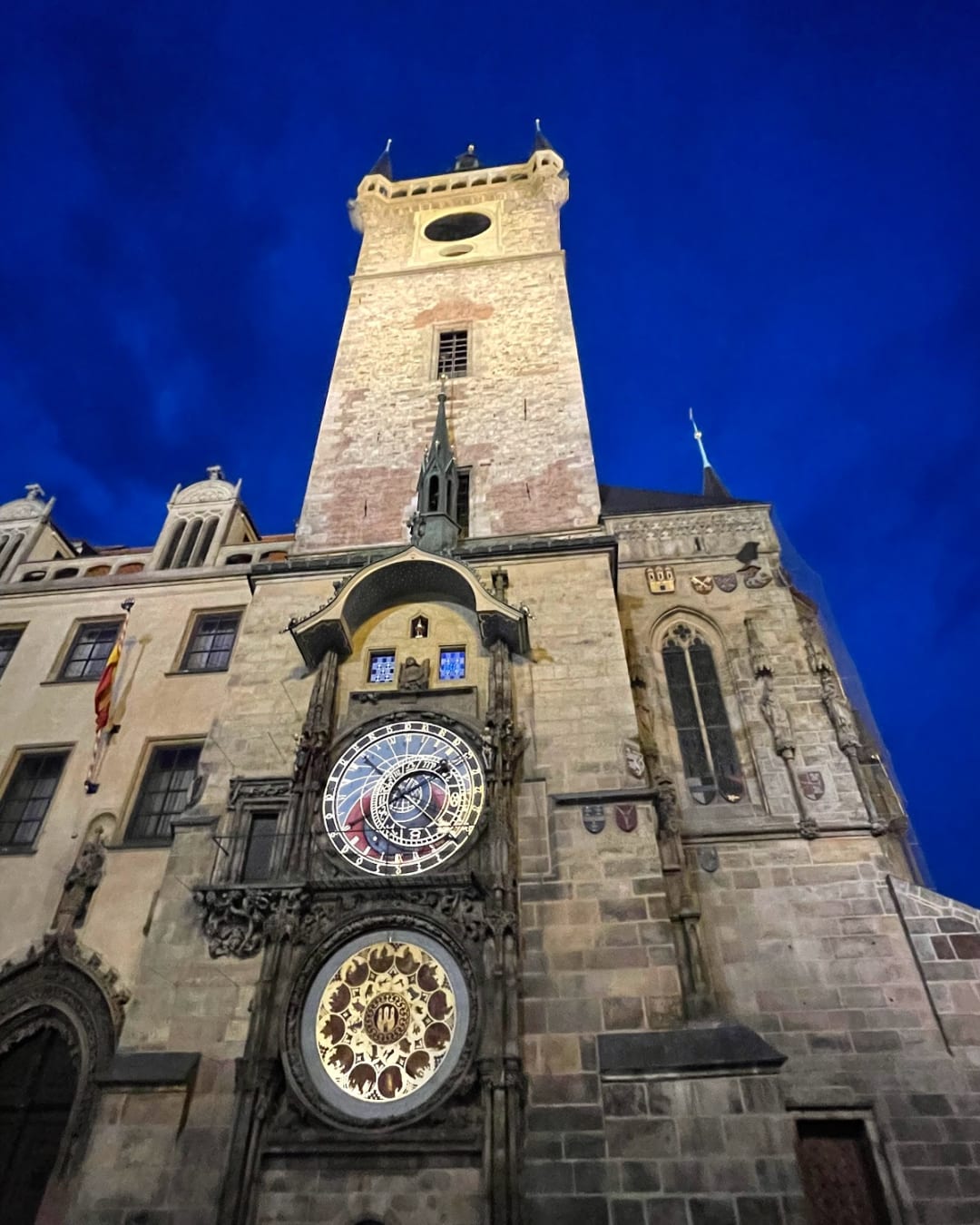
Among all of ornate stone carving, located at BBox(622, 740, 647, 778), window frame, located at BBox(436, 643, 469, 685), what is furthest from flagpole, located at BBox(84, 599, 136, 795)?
ornate stone carving, located at BBox(622, 740, 647, 778)

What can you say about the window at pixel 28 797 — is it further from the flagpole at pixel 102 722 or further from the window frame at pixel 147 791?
the window frame at pixel 147 791

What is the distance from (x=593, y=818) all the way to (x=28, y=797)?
9.47 meters

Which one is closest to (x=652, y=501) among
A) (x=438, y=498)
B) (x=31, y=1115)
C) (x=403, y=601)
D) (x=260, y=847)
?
(x=438, y=498)

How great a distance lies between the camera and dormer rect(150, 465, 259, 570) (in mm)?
17062

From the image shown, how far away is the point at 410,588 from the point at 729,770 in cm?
558

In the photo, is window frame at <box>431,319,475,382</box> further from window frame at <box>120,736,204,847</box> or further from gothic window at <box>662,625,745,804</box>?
window frame at <box>120,736,204,847</box>

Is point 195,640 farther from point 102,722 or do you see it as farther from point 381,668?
point 381,668

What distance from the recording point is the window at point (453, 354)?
727 inches

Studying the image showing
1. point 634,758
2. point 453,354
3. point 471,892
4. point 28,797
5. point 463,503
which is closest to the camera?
point 471,892

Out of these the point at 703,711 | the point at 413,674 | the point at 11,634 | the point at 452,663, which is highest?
the point at 11,634

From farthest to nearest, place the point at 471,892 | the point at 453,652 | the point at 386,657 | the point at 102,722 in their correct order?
the point at 102,722, the point at 386,657, the point at 453,652, the point at 471,892

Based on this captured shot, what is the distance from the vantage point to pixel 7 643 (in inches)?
633

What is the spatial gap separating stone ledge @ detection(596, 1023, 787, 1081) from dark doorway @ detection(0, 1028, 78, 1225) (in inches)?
271

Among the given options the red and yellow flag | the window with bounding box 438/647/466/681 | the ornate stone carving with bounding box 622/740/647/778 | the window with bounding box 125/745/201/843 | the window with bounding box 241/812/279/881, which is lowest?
the window with bounding box 241/812/279/881
